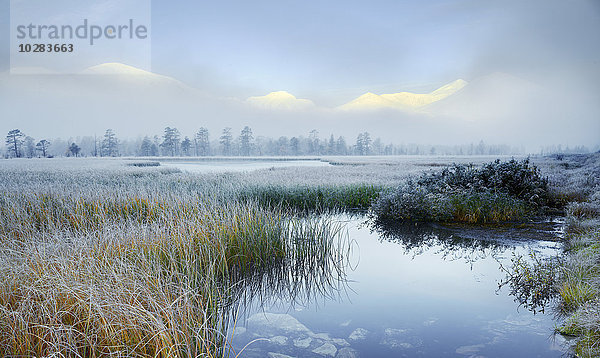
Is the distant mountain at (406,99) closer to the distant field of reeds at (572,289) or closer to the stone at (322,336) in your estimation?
the distant field of reeds at (572,289)

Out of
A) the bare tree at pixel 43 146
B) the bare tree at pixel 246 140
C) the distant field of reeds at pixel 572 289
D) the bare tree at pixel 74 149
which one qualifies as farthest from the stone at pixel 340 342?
the bare tree at pixel 246 140

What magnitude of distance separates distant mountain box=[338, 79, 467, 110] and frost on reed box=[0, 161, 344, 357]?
18.0 meters

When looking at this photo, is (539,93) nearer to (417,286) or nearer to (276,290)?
(417,286)

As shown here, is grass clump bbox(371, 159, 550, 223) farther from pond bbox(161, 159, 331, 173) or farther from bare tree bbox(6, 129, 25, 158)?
bare tree bbox(6, 129, 25, 158)

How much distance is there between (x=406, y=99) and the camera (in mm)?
22984

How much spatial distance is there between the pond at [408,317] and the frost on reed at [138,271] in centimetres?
32

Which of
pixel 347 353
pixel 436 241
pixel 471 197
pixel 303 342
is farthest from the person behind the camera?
pixel 471 197

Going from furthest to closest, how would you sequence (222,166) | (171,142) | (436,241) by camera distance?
(171,142) < (222,166) < (436,241)

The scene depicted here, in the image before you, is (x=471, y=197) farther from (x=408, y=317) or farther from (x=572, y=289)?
(x=408, y=317)

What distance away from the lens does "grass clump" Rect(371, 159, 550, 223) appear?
28.3ft

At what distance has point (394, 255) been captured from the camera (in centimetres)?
605

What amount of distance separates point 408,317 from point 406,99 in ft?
69.5

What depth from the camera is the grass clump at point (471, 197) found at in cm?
863

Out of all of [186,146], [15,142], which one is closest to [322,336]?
[15,142]
